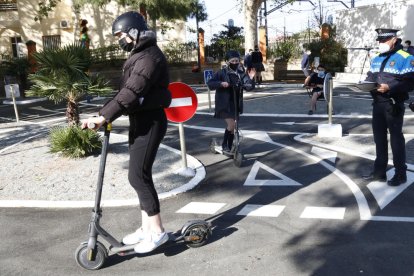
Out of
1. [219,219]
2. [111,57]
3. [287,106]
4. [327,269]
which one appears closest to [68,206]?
[219,219]

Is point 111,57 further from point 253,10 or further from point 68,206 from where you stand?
point 68,206

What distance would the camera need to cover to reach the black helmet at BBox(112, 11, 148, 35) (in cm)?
372

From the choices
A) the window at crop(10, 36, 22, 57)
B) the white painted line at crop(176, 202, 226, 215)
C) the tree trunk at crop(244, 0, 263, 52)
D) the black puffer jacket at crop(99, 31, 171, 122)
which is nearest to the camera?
the black puffer jacket at crop(99, 31, 171, 122)

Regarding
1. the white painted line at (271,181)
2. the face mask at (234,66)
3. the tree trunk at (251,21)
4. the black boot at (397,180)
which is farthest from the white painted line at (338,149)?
Answer: the tree trunk at (251,21)

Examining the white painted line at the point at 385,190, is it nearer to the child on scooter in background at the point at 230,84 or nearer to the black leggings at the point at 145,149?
the child on scooter in background at the point at 230,84

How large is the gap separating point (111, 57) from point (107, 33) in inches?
233

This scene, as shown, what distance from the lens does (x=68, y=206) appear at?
18.0 ft

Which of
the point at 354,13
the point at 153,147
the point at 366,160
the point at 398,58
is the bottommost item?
the point at 366,160

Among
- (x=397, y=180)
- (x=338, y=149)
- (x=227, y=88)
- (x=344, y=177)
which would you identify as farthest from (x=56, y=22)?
(x=397, y=180)

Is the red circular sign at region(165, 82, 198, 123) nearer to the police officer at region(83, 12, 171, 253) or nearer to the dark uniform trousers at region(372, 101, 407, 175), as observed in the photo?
the police officer at region(83, 12, 171, 253)

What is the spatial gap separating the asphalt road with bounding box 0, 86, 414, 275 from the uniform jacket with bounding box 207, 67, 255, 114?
0.94m

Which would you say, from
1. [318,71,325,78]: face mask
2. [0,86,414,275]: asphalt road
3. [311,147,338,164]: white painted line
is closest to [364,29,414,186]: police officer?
[0,86,414,275]: asphalt road

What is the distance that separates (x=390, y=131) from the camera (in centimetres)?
566

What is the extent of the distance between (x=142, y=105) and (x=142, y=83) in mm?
205
